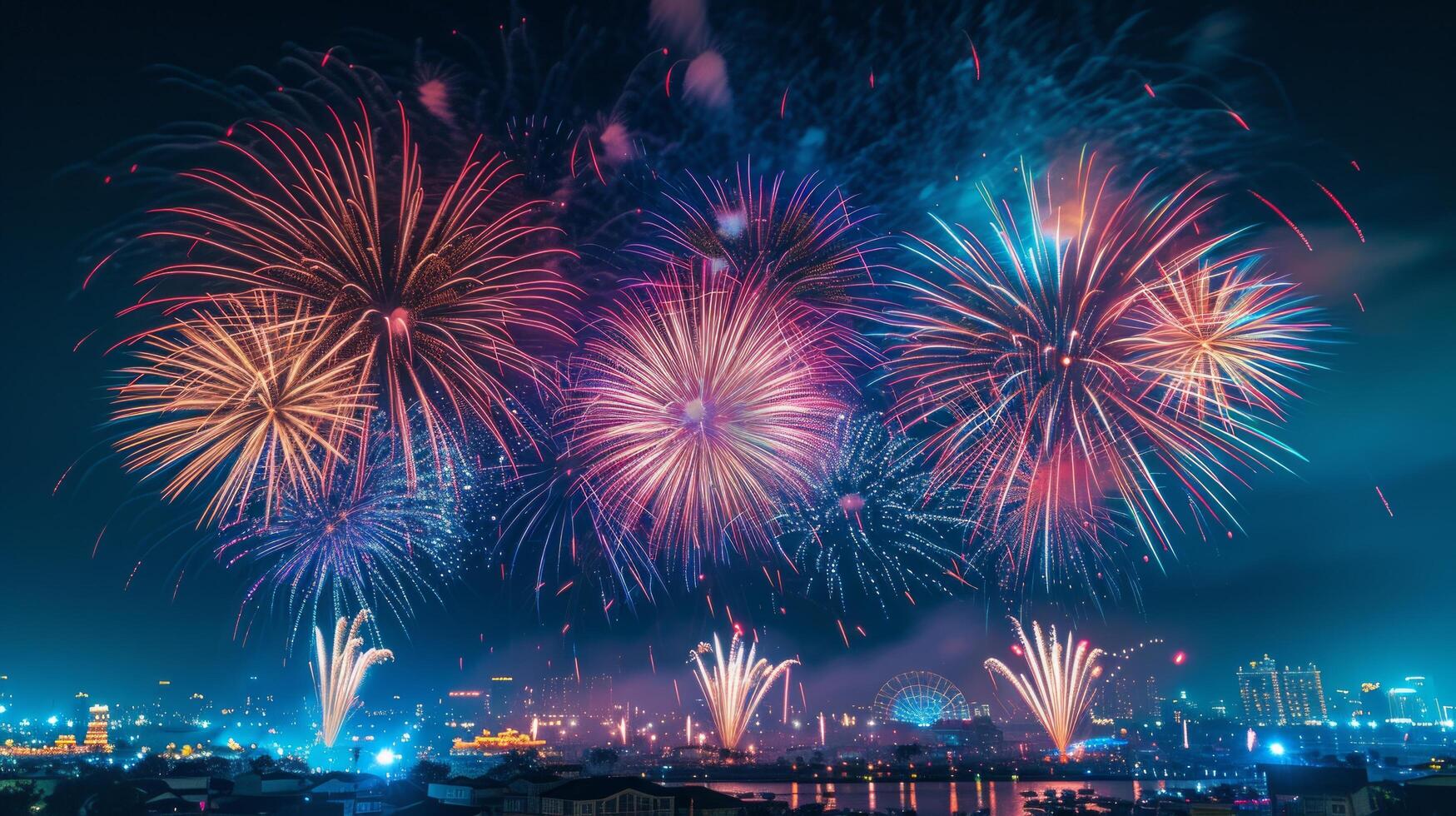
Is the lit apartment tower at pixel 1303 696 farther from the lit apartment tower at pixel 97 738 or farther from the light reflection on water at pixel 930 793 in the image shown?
the lit apartment tower at pixel 97 738

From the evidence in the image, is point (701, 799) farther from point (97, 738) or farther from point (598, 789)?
point (97, 738)

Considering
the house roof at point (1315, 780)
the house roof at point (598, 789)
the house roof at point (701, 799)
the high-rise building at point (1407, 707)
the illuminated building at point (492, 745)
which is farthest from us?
the high-rise building at point (1407, 707)

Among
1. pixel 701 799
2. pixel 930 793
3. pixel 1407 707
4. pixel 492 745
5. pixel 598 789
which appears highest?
pixel 598 789

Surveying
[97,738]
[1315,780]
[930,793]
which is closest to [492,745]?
[97,738]

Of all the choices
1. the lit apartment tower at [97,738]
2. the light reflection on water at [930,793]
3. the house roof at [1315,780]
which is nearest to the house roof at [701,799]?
the light reflection on water at [930,793]

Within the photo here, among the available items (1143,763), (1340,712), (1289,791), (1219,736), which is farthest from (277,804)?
(1340,712)

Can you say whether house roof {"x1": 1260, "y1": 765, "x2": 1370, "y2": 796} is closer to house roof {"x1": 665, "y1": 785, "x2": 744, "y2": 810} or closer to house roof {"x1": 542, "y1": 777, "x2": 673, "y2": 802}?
house roof {"x1": 665, "y1": 785, "x2": 744, "y2": 810}
